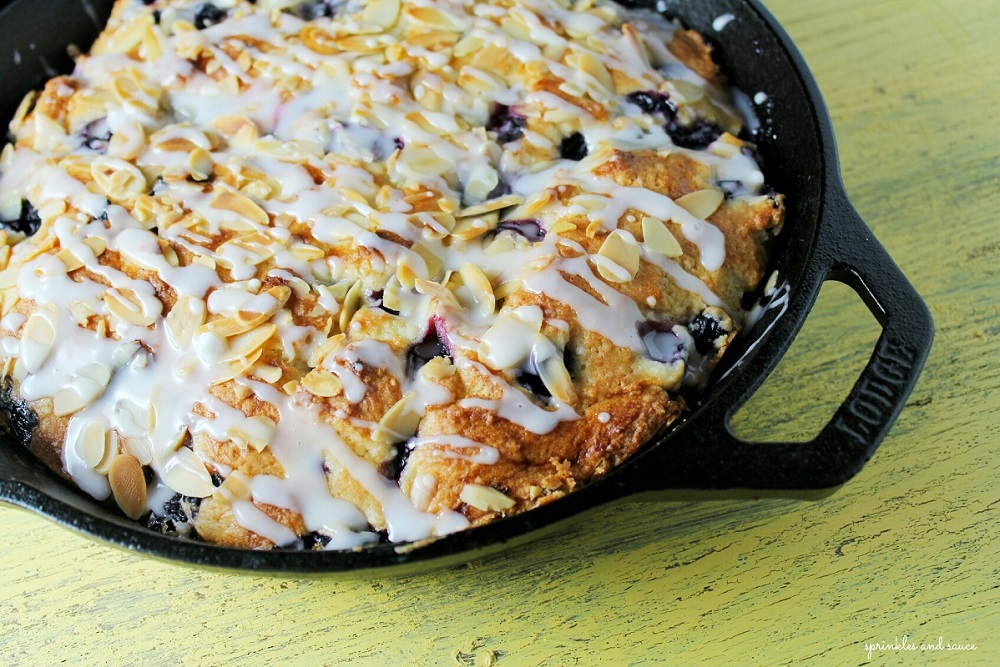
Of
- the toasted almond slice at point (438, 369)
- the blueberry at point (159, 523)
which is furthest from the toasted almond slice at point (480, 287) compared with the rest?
the blueberry at point (159, 523)

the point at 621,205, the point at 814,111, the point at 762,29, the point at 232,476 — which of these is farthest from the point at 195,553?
the point at 762,29

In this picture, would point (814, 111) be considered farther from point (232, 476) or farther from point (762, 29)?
point (232, 476)

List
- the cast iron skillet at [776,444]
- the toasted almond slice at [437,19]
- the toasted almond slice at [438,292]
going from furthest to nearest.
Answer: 1. the toasted almond slice at [437,19]
2. the toasted almond slice at [438,292]
3. the cast iron skillet at [776,444]

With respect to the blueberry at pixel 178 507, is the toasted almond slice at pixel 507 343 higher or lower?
higher

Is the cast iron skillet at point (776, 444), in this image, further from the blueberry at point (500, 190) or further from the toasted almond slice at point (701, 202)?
the blueberry at point (500, 190)

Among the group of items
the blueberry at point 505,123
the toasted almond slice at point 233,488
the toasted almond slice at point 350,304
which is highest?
the blueberry at point 505,123

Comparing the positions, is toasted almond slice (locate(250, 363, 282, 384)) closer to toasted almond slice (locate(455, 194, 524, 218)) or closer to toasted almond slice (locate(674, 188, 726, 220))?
toasted almond slice (locate(455, 194, 524, 218))

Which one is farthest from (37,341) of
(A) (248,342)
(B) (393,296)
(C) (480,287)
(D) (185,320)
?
(C) (480,287)
